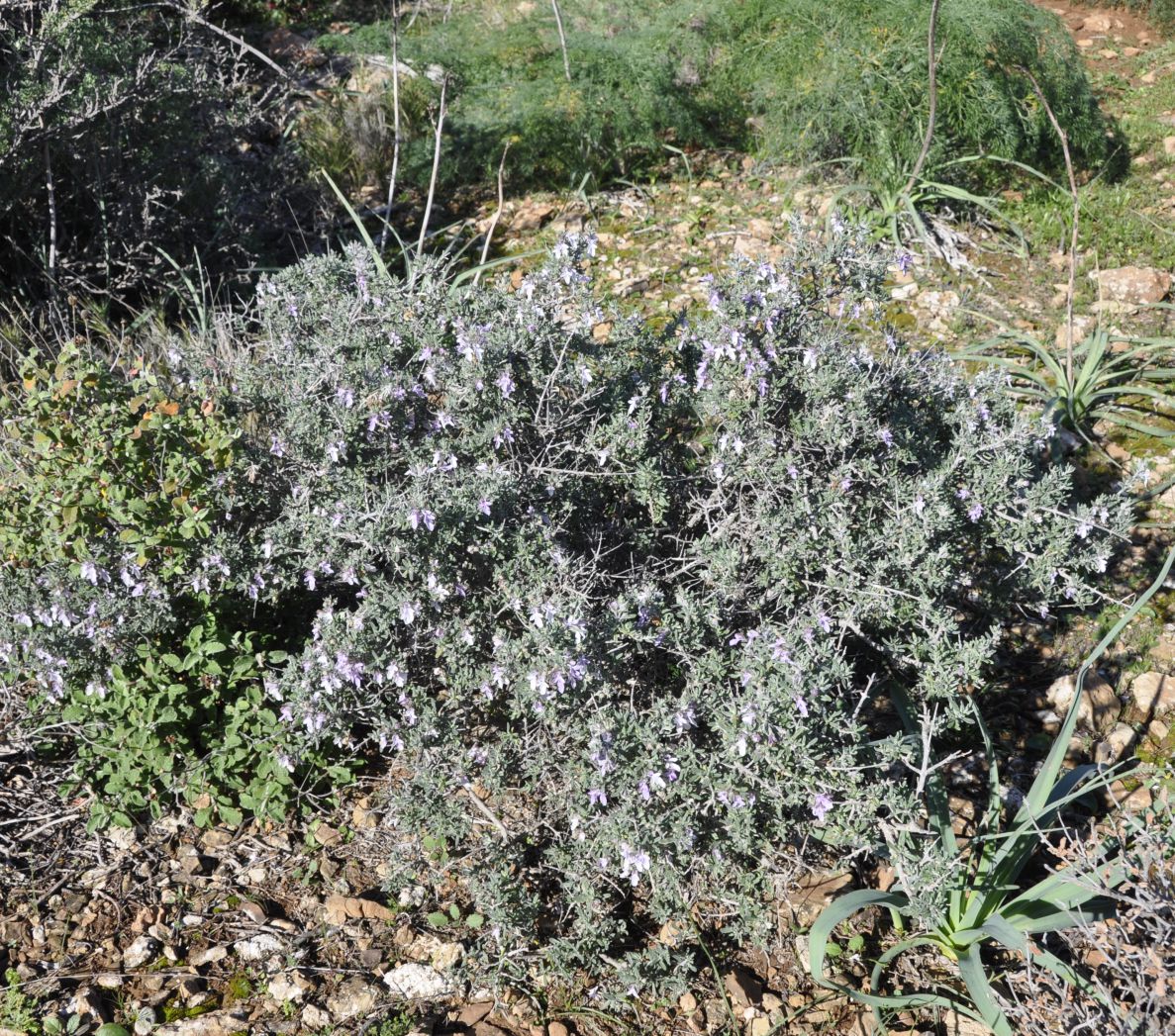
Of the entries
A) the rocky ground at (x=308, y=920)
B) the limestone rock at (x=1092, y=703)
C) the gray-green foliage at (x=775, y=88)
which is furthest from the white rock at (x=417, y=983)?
the gray-green foliage at (x=775, y=88)

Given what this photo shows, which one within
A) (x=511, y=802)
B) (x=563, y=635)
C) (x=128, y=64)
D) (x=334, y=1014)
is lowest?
(x=334, y=1014)

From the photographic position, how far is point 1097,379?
387 centimetres

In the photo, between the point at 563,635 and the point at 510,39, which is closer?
the point at 563,635

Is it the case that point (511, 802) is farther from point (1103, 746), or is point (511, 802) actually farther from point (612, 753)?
point (1103, 746)

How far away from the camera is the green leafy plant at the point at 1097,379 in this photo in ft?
12.7

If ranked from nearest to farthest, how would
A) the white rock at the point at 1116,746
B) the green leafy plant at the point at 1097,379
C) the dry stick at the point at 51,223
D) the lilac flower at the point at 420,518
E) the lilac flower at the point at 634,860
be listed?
the lilac flower at the point at 634,860
the lilac flower at the point at 420,518
the white rock at the point at 1116,746
the green leafy plant at the point at 1097,379
the dry stick at the point at 51,223

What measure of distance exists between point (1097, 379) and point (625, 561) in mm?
2173

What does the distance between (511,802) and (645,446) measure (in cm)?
98

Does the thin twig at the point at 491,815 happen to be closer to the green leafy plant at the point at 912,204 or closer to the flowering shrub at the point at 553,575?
the flowering shrub at the point at 553,575

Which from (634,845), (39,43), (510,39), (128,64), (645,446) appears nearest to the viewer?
(634,845)

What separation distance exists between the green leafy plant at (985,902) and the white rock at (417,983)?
842mm

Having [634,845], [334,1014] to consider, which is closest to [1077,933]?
[634,845]

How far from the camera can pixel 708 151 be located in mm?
5969

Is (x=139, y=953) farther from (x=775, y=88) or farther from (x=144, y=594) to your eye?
(x=775, y=88)
